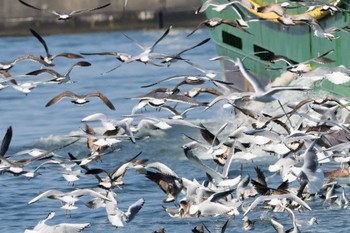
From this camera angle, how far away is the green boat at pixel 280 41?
19.5 m

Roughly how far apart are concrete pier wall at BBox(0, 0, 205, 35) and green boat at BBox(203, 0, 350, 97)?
1584 centimetres

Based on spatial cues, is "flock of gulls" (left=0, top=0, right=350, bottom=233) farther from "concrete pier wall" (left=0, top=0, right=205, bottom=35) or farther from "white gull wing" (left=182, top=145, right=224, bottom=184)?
"concrete pier wall" (left=0, top=0, right=205, bottom=35)

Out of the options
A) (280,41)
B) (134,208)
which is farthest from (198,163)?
(280,41)

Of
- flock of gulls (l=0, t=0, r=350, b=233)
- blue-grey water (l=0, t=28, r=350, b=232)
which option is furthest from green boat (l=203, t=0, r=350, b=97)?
flock of gulls (l=0, t=0, r=350, b=233)

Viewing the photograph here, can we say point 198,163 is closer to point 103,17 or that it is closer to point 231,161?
point 231,161

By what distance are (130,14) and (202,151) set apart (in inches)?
985

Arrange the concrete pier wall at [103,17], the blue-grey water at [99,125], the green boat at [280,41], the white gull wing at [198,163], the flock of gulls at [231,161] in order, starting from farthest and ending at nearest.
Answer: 1. the concrete pier wall at [103,17]
2. the green boat at [280,41]
3. the blue-grey water at [99,125]
4. the white gull wing at [198,163]
5. the flock of gulls at [231,161]

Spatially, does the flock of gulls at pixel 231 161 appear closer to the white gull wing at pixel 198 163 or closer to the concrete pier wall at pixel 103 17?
the white gull wing at pixel 198 163

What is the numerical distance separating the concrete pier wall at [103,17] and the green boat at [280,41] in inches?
624

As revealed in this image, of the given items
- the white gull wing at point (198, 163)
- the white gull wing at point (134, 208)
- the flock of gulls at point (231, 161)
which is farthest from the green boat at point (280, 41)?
the white gull wing at point (134, 208)

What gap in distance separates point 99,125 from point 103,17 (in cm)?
2047

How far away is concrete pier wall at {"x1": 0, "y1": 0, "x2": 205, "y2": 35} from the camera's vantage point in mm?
45969

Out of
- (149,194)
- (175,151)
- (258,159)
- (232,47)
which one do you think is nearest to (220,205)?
(149,194)

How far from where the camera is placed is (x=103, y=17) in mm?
46438
